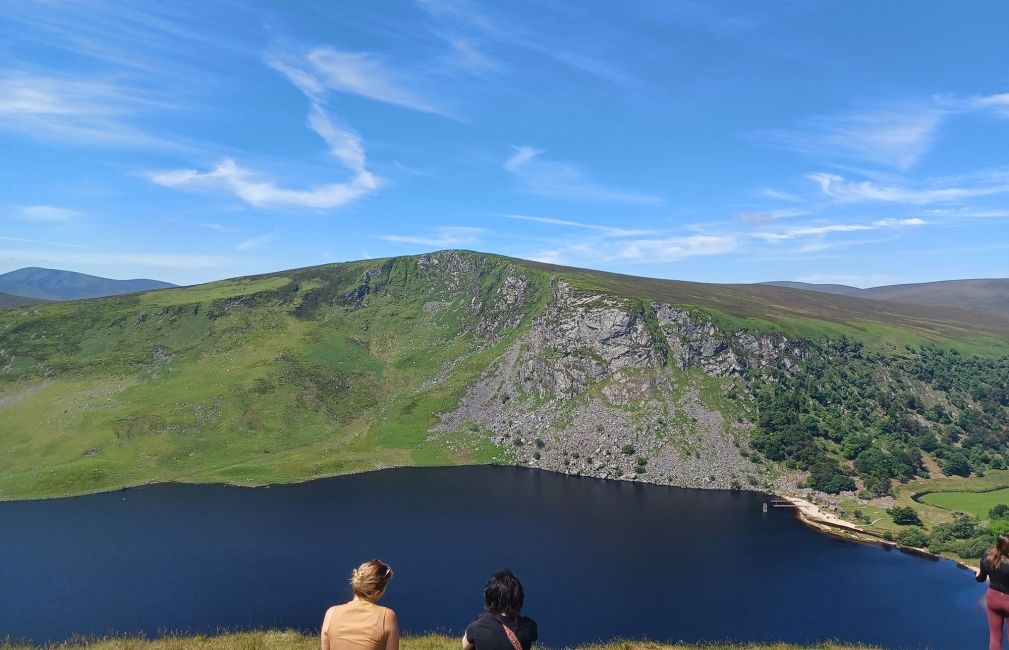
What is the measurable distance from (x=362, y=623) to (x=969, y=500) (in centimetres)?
15166

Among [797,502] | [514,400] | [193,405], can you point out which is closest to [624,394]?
[514,400]

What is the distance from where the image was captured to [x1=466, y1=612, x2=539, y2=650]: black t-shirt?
908 cm

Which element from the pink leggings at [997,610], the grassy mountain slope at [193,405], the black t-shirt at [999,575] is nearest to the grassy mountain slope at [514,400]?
the grassy mountain slope at [193,405]

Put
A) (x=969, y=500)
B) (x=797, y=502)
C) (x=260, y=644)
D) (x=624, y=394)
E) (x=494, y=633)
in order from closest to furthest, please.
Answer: (x=494, y=633), (x=260, y=644), (x=969, y=500), (x=797, y=502), (x=624, y=394)

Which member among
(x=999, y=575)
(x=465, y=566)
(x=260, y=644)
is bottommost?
(x=465, y=566)

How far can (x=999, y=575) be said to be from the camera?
12828 mm

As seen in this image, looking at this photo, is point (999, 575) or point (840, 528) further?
point (840, 528)

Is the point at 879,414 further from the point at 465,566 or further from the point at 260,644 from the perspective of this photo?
the point at 260,644

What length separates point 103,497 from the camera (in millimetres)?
116375

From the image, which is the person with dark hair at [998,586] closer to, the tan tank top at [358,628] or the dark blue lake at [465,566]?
the tan tank top at [358,628]

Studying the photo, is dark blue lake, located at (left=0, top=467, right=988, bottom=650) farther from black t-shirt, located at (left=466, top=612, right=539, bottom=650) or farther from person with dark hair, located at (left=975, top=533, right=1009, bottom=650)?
black t-shirt, located at (left=466, top=612, right=539, bottom=650)

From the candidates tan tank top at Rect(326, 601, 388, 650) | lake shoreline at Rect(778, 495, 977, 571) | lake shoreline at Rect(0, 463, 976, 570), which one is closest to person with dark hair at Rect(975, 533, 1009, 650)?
tan tank top at Rect(326, 601, 388, 650)

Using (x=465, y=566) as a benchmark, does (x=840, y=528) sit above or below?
below

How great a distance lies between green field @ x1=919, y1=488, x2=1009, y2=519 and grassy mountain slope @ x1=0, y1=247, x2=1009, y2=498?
9.69 meters
